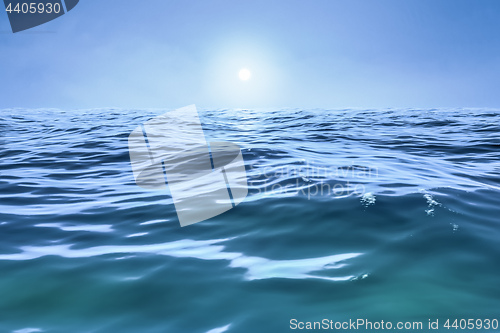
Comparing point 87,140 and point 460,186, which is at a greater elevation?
point 87,140

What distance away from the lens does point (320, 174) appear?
16.5 feet

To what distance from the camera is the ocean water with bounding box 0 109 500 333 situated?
2.01 metres

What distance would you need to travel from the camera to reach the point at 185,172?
221 inches

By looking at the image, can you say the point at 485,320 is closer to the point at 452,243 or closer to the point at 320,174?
the point at 452,243

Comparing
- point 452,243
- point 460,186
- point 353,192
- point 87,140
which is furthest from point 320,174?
point 87,140

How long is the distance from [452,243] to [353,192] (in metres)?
1.41

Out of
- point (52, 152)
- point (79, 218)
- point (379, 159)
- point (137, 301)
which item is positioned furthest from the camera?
point (52, 152)

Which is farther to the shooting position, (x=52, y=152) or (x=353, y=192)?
(x=52, y=152)

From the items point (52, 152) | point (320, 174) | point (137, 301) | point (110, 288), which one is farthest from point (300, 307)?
point (52, 152)

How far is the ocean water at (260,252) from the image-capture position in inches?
79.3

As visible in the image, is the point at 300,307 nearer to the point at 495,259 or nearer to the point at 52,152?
the point at 495,259

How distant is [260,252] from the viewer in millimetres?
2754

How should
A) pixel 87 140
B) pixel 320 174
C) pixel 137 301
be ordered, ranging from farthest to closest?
pixel 87 140 → pixel 320 174 → pixel 137 301

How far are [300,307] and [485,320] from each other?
915mm
